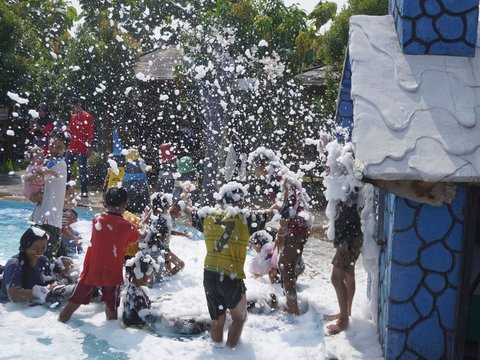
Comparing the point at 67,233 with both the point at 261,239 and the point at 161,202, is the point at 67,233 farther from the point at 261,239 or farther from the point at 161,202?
the point at 261,239

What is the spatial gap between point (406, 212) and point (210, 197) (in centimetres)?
777

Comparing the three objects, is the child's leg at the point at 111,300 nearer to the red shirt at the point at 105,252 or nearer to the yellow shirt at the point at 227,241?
the red shirt at the point at 105,252

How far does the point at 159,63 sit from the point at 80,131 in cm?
787

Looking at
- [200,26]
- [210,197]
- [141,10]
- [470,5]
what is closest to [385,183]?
[470,5]

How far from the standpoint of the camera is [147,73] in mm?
18703

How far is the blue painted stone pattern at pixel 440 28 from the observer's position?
16.0 feet

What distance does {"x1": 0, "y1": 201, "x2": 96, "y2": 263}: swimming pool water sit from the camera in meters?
10.7

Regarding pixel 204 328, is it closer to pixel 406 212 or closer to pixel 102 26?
pixel 406 212

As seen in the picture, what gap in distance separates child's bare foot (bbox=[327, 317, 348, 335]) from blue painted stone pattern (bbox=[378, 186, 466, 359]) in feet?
3.25

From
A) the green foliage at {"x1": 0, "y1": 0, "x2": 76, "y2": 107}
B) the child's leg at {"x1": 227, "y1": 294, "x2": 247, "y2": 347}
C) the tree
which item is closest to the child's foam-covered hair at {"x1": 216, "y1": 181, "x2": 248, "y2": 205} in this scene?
the child's leg at {"x1": 227, "y1": 294, "x2": 247, "y2": 347}

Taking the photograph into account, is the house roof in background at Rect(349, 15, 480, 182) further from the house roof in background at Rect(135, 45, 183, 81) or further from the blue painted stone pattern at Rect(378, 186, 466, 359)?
the house roof in background at Rect(135, 45, 183, 81)

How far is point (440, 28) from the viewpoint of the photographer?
4895 mm

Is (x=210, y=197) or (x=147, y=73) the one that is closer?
(x=210, y=197)

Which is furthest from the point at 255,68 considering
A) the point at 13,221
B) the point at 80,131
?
the point at 13,221
